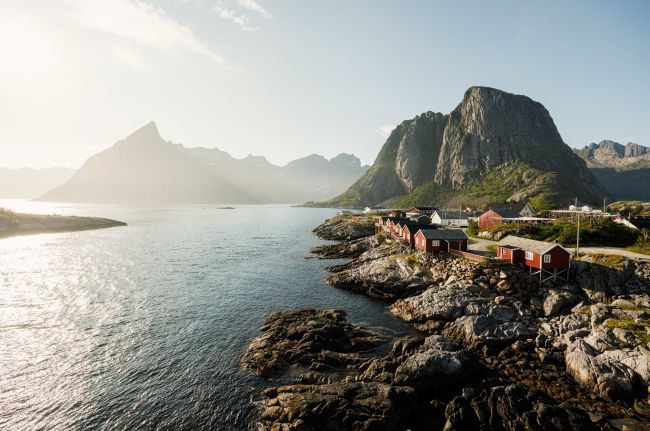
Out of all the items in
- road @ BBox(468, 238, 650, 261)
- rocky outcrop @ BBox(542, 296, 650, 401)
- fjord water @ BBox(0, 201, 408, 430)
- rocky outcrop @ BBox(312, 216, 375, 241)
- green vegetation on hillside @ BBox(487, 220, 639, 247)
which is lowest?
fjord water @ BBox(0, 201, 408, 430)

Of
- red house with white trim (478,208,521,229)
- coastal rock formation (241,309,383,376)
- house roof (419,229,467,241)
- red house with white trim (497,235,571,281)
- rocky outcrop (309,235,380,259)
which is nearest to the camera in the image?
coastal rock formation (241,309,383,376)

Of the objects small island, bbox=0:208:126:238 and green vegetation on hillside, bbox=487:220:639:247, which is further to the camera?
small island, bbox=0:208:126:238

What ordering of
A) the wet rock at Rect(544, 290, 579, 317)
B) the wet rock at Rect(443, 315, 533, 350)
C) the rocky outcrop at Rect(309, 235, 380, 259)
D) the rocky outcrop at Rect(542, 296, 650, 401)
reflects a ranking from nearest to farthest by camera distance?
the rocky outcrop at Rect(542, 296, 650, 401), the wet rock at Rect(443, 315, 533, 350), the wet rock at Rect(544, 290, 579, 317), the rocky outcrop at Rect(309, 235, 380, 259)

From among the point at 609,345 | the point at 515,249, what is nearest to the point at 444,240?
the point at 515,249

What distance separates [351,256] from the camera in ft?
255

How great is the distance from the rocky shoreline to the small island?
134593 millimetres

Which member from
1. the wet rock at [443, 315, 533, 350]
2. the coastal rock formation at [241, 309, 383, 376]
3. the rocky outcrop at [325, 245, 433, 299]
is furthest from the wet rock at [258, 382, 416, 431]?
the rocky outcrop at [325, 245, 433, 299]

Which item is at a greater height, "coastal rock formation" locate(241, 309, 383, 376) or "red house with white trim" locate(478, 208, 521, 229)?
"red house with white trim" locate(478, 208, 521, 229)

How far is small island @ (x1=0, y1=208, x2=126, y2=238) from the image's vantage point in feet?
378

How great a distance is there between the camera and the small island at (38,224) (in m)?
115

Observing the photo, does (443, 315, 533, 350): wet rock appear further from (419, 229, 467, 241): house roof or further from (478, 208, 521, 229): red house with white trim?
(478, 208, 521, 229): red house with white trim

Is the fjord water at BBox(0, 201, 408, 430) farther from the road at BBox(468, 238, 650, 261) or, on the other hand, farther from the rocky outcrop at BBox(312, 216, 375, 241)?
the rocky outcrop at BBox(312, 216, 375, 241)

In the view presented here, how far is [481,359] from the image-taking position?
29.0 meters

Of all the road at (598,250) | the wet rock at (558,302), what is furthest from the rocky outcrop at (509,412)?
the road at (598,250)
